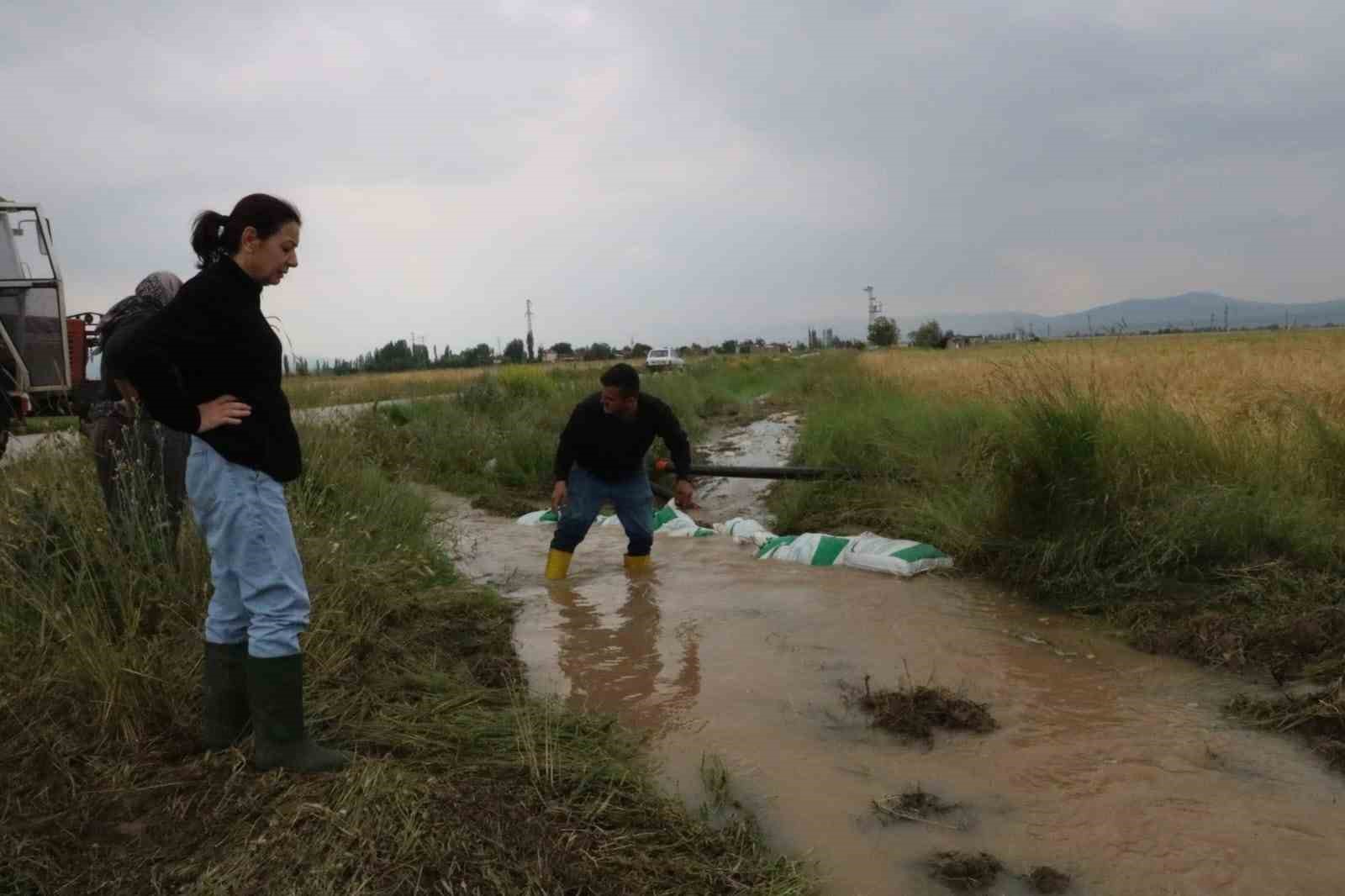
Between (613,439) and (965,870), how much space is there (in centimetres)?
385

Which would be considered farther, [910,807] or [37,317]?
[37,317]

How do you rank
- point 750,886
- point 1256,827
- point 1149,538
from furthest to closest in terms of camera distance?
point 1149,538
point 1256,827
point 750,886

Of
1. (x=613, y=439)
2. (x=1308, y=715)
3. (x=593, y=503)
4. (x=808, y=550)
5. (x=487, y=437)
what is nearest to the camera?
(x=1308, y=715)

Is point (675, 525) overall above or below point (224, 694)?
below

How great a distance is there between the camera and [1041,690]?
4.27 metres

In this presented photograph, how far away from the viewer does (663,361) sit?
3803 centimetres

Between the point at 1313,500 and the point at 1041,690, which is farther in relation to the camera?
the point at 1313,500

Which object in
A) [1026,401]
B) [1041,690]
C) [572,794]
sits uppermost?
[1026,401]

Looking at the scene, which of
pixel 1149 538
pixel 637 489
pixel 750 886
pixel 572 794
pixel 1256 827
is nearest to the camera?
pixel 750 886

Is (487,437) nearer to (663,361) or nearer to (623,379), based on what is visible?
(623,379)

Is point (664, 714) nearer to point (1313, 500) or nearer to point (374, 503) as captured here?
point (374, 503)

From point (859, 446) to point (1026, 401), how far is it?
326 centimetres

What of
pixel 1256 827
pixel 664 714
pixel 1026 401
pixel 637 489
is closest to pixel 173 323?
pixel 664 714

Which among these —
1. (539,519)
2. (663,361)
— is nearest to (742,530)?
(539,519)
